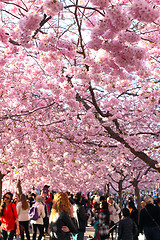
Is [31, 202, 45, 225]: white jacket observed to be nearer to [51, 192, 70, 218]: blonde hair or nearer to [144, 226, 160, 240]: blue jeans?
[144, 226, 160, 240]: blue jeans

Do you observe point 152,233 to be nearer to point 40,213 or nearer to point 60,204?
point 40,213

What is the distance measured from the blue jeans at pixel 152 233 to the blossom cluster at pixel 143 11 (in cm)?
596

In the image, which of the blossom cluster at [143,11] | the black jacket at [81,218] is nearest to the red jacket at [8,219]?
the black jacket at [81,218]

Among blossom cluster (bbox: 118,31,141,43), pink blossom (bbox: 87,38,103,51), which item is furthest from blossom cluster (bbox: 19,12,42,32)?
blossom cluster (bbox: 118,31,141,43)

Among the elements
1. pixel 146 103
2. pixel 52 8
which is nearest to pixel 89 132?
pixel 146 103

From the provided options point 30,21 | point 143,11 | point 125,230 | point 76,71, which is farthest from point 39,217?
point 143,11

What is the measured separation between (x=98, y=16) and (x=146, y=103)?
392 centimetres

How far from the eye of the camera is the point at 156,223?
9102 millimetres

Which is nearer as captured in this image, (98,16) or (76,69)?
(76,69)

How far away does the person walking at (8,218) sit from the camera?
338 inches

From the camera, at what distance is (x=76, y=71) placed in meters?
8.80

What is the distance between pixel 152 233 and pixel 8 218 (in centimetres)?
393

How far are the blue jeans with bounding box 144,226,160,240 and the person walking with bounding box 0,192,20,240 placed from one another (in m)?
3.52

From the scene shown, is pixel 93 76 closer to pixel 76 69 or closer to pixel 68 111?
pixel 76 69
